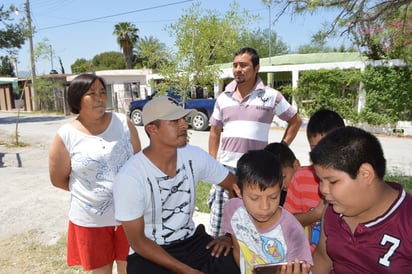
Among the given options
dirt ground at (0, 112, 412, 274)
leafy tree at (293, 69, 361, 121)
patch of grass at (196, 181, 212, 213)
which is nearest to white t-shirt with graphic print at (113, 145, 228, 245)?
dirt ground at (0, 112, 412, 274)

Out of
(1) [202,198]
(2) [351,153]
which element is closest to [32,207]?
(1) [202,198]

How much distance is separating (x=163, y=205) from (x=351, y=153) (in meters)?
1.12

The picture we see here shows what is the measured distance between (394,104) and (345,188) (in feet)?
40.7

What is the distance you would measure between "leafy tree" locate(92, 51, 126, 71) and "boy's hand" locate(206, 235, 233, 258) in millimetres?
50851

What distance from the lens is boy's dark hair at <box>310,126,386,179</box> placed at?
1.56 metres

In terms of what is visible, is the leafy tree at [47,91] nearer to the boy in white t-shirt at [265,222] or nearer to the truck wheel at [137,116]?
the truck wheel at [137,116]

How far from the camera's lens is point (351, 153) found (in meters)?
1.56

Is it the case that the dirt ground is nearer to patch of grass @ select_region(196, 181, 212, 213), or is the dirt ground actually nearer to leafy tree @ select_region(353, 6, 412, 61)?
patch of grass @ select_region(196, 181, 212, 213)

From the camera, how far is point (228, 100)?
3.60 metres

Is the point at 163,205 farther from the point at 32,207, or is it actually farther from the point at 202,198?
the point at 32,207

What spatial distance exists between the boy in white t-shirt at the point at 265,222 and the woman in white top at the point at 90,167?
1088 millimetres

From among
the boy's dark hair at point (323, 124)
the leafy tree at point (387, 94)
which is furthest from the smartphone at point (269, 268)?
the leafy tree at point (387, 94)

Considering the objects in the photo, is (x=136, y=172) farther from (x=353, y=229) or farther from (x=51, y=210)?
(x=51, y=210)

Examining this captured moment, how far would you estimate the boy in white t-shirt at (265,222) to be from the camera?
6.10ft
